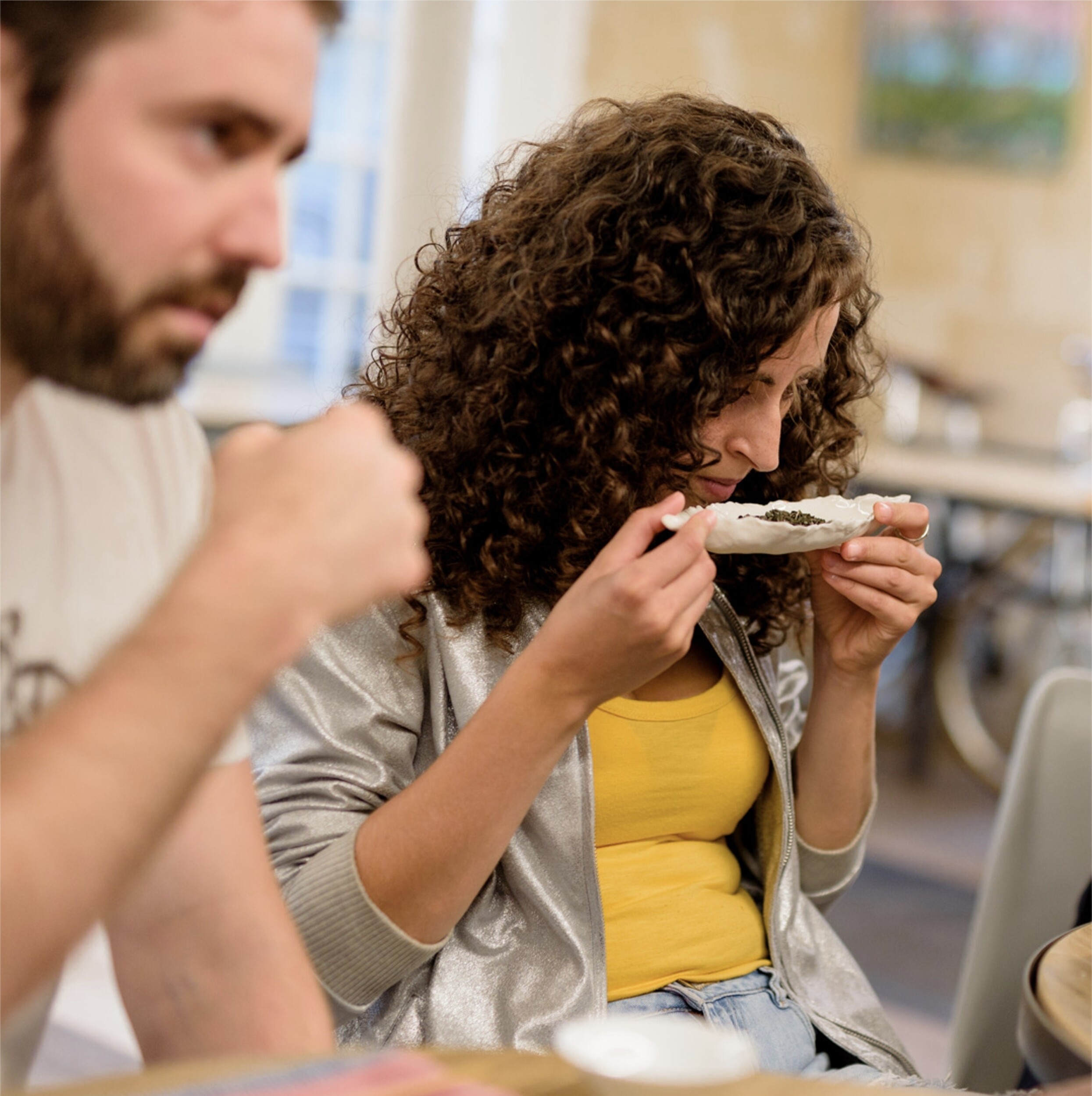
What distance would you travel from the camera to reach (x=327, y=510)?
2.12 feet

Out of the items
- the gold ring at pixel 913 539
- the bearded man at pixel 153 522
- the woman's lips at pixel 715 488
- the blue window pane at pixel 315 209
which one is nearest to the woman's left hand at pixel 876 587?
the gold ring at pixel 913 539

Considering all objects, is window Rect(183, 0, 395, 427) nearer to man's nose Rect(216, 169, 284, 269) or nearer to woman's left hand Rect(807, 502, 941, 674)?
woman's left hand Rect(807, 502, 941, 674)

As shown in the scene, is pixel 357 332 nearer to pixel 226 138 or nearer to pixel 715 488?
pixel 715 488

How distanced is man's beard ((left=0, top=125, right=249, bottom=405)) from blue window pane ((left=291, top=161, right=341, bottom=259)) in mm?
4031

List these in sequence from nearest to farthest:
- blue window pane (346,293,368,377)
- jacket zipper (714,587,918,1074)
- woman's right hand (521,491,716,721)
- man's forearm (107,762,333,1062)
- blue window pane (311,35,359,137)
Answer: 1. man's forearm (107,762,333,1062)
2. woman's right hand (521,491,716,721)
3. jacket zipper (714,587,918,1074)
4. blue window pane (346,293,368,377)
5. blue window pane (311,35,359,137)

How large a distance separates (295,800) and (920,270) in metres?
5.18

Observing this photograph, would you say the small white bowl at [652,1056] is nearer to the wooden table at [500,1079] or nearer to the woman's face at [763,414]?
the wooden table at [500,1079]

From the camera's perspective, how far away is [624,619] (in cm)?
106

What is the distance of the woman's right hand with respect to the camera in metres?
1.06

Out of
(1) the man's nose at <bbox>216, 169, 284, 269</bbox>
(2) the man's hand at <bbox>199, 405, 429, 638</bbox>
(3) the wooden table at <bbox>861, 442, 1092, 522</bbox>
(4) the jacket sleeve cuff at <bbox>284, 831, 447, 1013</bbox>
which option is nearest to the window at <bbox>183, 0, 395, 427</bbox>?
(3) the wooden table at <bbox>861, 442, 1092, 522</bbox>

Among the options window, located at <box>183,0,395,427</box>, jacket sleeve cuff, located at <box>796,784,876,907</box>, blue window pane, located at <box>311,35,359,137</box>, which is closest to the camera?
jacket sleeve cuff, located at <box>796,784,876,907</box>

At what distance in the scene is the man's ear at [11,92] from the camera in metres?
0.70

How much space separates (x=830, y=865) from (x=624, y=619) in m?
0.55

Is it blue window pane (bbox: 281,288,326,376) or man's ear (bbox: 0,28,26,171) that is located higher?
man's ear (bbox: 0,28,26,171)
